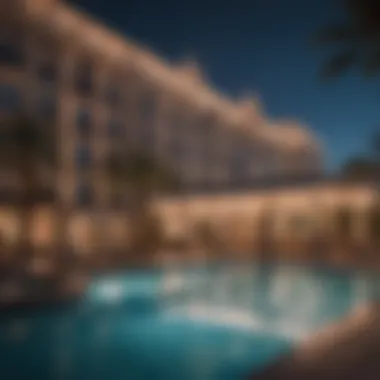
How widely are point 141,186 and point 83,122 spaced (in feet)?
6.14

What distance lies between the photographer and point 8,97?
19.7ft

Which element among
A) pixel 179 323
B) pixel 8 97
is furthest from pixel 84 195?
pixel 179 323

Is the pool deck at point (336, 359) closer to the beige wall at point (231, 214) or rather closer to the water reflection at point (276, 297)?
the water reflection at point (276, 297)

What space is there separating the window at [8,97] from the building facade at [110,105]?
0.01 m

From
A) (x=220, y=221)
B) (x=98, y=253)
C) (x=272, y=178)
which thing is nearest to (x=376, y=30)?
(x=272, y=178)

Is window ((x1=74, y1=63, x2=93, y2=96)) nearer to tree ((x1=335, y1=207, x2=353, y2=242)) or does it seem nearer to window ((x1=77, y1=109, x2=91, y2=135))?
window ((x1=77, y1=109, x2=91, y2=135))

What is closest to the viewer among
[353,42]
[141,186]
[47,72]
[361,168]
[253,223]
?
[353,42]

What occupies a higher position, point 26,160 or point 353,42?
point 353,42

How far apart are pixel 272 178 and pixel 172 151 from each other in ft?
8.72

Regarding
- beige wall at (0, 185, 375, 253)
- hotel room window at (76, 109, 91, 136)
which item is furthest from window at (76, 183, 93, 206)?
hotel room window at (76, 109, 91, 136)

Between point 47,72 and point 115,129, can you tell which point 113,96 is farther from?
point 47,72

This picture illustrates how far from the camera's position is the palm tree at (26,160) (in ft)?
21.1

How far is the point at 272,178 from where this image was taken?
30.8 ft

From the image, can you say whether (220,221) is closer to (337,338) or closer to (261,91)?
(261,91)
